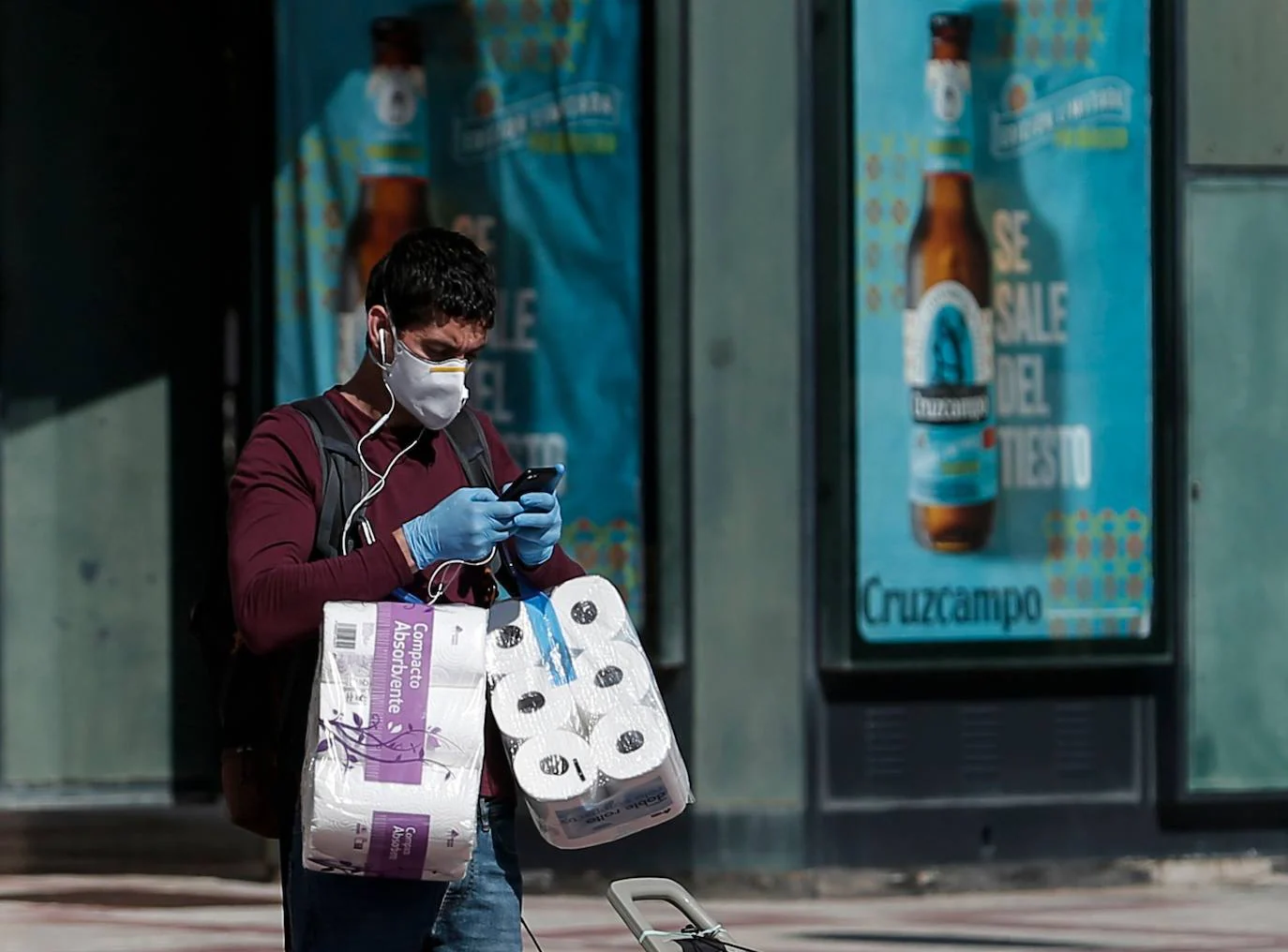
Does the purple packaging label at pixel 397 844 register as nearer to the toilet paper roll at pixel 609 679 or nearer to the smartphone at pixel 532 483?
the toilet paper roll at pixel 609 679

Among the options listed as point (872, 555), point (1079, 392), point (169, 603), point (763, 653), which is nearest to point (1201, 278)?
point (1079, 392)

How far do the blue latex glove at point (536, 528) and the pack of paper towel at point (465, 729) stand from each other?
0.21 ft

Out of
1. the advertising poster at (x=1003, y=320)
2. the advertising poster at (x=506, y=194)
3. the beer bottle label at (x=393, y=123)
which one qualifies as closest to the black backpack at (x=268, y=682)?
the advertising poster at (x=506, y=194)

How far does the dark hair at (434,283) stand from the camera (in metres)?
3.26

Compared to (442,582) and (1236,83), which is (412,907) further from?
(1236,83)

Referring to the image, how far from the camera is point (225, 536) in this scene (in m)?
3.24

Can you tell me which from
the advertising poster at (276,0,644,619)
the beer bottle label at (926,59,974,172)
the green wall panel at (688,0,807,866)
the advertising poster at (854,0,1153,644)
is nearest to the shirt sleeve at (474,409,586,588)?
the advertising poster at (276,0,644,619)

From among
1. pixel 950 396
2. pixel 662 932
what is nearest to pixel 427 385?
pixel 662 932

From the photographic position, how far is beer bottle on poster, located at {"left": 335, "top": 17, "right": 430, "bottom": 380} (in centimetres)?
797

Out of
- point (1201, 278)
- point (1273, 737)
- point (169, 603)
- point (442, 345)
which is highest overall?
point (1201, 278)

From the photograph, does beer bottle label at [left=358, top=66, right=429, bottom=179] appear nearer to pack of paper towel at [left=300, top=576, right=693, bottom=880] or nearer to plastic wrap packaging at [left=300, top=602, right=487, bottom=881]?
pack of paper towel at [left=300, top=576, right=693, bottom=880]

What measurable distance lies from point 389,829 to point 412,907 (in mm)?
224

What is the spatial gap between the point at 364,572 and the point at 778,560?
16.8 feet

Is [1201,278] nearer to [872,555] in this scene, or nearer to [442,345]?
[872,555]
